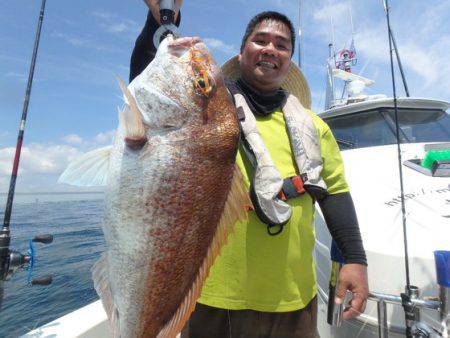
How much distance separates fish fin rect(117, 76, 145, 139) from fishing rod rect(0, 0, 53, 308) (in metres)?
1.92

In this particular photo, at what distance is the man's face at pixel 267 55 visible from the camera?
8.00 feet

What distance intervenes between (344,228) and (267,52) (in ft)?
4.48

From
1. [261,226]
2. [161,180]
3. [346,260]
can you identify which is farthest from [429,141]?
[161,180]

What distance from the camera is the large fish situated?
5.13 ft

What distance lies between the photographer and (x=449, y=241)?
8.50 ft

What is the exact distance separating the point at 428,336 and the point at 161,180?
5.93 feet

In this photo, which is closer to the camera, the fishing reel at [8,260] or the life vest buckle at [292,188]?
the life vest buckle at [292,188]

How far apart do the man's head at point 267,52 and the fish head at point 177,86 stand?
2.11 feet

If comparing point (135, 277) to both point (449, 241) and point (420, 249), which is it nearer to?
point (420, 249)

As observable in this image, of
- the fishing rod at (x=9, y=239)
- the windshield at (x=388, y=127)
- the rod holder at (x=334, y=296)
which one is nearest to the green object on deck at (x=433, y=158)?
the windshield at (x=388, y=127)

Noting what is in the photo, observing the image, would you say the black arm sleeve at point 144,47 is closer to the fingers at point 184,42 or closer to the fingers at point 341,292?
the fingers at point 184,42

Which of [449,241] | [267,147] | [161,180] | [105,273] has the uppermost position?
[267,147]

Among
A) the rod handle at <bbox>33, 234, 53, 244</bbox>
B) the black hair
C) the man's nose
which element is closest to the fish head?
the man's nose

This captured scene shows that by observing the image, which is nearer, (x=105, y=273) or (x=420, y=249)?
(x=105, y=273)
